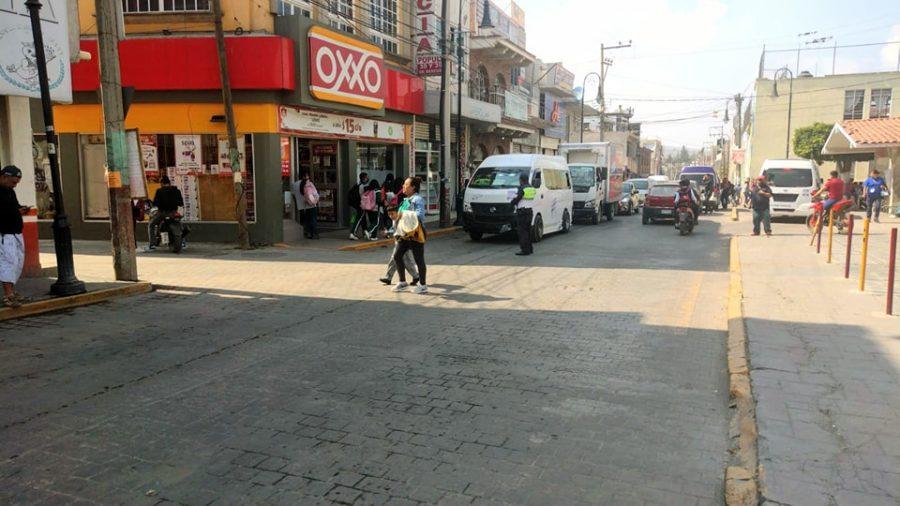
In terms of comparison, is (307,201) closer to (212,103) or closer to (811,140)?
(212,103)

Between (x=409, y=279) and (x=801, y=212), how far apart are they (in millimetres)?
18442

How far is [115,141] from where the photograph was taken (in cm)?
1048

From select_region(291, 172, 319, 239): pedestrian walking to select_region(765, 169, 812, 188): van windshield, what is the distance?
1746 centimetres

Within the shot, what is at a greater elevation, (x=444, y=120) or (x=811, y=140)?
(x=811, y=140)

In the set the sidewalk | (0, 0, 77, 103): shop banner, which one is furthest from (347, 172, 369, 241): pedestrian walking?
the sidewalk

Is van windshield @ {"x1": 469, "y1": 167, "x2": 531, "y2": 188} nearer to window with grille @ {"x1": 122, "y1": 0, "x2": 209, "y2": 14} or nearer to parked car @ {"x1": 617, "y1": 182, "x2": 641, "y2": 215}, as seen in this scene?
window with grille @ {"x1": 122, "y1": 0, "x2": 209, "y2": 14}

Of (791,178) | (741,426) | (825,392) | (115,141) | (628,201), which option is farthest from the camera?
(628,201)

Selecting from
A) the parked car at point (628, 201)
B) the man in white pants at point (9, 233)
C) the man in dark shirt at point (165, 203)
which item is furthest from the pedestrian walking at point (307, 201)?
the parked car at point (628, 201)

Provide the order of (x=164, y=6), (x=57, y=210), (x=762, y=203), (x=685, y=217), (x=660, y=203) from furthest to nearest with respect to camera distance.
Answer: (x=660, y=203) → (x=685, y=217) → (x=762, y=203) → (x=164, y=6) → (x=57, y=210)

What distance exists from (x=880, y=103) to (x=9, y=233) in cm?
5653

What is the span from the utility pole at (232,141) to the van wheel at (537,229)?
7297 millimetres

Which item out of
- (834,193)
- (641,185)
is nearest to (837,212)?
(834,193)

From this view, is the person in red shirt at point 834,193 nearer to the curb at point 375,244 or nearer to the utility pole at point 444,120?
the curb at point 375,244

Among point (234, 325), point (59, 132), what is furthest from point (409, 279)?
point (59, 132)
